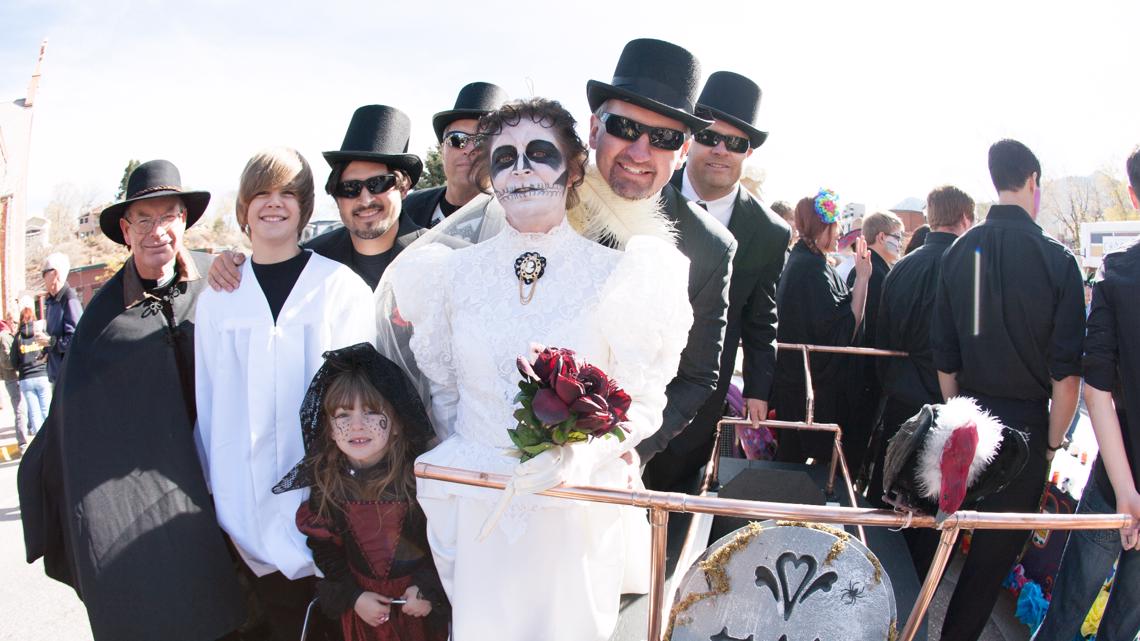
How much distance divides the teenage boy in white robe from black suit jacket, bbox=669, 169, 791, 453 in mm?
1714

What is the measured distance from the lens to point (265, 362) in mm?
2461

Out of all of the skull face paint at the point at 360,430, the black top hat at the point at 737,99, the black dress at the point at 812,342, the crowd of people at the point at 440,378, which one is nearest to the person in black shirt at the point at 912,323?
the black dress at the point at 812,342

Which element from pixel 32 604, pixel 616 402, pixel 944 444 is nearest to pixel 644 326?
pixel 616 402

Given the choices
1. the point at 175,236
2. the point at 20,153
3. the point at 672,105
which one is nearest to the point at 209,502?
the point at 175,236

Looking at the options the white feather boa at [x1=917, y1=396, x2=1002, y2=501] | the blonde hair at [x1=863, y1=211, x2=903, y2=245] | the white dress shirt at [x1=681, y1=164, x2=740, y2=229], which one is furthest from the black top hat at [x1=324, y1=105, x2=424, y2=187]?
the blonde hair at [x1=863, y1=211, x2=903, y2=245]

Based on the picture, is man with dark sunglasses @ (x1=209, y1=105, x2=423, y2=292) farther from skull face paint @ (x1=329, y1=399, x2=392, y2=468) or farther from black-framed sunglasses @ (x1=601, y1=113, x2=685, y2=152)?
black-framed sunglasses @ (x1=601, y1=113, x2=685, y2=152)

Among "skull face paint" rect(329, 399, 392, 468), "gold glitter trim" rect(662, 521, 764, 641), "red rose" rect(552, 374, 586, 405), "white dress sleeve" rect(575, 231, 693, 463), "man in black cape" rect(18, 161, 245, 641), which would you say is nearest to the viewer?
"red rose" rect(552, 374, 586, 405)

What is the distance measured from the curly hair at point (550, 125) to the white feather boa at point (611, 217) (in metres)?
0.09

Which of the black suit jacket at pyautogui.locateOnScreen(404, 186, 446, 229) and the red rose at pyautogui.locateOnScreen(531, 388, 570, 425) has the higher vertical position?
the black suit jacket at pyautogui.locateOnScreen(404, 186, 446, 229)

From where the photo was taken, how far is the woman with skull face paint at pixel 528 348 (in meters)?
1.99

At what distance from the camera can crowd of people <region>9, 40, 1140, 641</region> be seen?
2037 millimetres

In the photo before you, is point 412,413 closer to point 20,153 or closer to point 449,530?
point 449,530

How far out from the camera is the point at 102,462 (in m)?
2.45

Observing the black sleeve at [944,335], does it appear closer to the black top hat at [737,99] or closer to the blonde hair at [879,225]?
the black top hat at [737,99]
